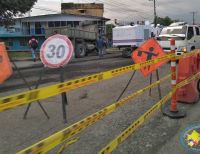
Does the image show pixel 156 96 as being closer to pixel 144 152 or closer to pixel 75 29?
pixel 144 152

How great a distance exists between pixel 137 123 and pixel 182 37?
16.7 m

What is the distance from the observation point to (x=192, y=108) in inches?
293

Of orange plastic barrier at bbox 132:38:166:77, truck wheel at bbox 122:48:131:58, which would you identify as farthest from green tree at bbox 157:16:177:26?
orange plastic barrier at bbox 132:38:166:77

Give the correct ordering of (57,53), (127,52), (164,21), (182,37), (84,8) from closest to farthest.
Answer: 1. (57,53)
2. (182,37)
3. (127,52)
4. (84,8)
5. (164,21)

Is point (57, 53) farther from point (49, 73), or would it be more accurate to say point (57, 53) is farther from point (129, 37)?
point (129, 37)

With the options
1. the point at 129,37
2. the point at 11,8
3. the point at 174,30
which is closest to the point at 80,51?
the point at 129,37

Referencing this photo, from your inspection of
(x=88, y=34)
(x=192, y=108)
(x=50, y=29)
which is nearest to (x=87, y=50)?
(x=88, y=34)

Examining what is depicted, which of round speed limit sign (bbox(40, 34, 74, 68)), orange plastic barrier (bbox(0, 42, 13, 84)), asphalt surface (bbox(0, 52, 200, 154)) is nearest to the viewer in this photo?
asphalt surface (bbox(0, 52, 200, 154))

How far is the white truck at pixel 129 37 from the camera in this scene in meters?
27.0

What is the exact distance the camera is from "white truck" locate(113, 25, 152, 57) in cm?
2698

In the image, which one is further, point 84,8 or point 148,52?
point 84,8

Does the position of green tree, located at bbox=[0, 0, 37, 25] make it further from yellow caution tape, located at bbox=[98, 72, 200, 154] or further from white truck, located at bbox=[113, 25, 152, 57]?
yellow caution tape, located at bbox=[98, 72, 200, 154]

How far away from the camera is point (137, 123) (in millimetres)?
4848

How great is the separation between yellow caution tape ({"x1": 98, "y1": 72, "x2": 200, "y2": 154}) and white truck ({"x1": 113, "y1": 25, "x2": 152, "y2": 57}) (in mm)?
18488
